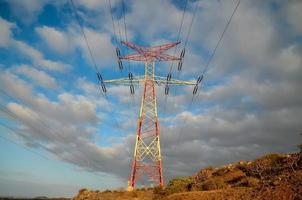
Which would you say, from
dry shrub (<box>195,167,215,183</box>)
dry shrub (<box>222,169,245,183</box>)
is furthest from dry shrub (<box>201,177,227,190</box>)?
dry shrub (<box>195,167,215,183</box>)

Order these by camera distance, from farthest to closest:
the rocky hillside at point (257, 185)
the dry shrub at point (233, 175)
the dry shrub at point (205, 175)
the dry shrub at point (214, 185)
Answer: the dry shrub at point (205, 175) < the dry shrub at point (233, 175) < the dry shrub at point (214, 185) < the rocky hillside at point (257, 185)

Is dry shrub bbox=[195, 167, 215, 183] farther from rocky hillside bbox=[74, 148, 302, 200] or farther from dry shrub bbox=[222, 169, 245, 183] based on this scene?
dry shrub bbox=[222, 169, 245, 183]

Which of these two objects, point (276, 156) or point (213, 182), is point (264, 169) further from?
point (276, 156)

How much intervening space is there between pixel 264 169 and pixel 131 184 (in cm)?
1820

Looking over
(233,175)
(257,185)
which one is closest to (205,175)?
(233,175)

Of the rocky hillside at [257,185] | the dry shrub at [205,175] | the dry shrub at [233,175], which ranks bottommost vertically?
the rocky hillside at [257,185]

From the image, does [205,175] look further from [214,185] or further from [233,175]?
[214,185]

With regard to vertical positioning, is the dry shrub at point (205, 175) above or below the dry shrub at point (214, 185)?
above

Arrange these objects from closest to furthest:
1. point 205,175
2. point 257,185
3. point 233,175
A: point 257,185 → point 233,175 → point 205,175

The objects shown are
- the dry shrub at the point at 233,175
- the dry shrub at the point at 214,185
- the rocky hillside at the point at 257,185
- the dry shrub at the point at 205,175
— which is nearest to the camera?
the rocky hillside at the point at 257,185

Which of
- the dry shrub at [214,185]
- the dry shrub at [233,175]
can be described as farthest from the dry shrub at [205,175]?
the dry shrub at [214,185]

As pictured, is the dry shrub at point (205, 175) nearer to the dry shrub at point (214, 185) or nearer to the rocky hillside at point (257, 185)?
the rocky hillside at point (257, 185)

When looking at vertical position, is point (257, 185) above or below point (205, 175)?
below

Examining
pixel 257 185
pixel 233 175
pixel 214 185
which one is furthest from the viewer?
pixel 233 175
